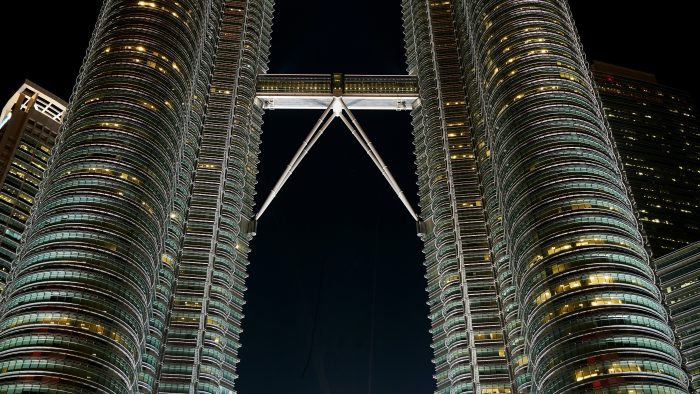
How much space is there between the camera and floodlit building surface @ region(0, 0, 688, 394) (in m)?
91.6

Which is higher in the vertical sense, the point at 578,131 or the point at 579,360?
the point at 578,131

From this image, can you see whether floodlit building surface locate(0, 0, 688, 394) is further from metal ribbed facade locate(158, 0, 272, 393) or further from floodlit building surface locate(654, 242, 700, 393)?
floodlit building surface locate(654, 242, 700, 393)

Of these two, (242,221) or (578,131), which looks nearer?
(578,131)

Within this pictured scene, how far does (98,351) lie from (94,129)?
34.4 meters

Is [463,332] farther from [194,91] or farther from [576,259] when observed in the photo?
[194,91]

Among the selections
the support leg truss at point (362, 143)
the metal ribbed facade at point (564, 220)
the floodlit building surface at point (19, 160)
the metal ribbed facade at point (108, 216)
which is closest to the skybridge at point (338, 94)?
the support leg truss at point (362, 143)

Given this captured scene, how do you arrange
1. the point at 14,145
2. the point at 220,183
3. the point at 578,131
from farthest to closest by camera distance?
the point at 14,145 → the point at 220,183 → the point at 578,131

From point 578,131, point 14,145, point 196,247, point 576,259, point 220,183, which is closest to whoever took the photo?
point 576,259

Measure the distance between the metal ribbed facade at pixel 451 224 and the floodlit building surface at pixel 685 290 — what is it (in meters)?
35.2

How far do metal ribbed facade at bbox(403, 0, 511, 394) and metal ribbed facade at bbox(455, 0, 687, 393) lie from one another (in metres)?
5.68

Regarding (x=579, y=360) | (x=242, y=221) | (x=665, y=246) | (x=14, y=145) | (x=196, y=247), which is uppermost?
(x=14, y=145)

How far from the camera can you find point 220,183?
455 feet

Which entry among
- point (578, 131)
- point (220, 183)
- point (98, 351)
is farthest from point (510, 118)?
point (98, 351)

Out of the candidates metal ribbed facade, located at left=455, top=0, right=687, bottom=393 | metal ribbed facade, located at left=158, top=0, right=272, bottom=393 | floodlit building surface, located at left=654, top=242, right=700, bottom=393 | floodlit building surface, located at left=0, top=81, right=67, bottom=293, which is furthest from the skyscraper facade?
floodlit building surface, located at left=0, top=81, right=67, bottom=293
